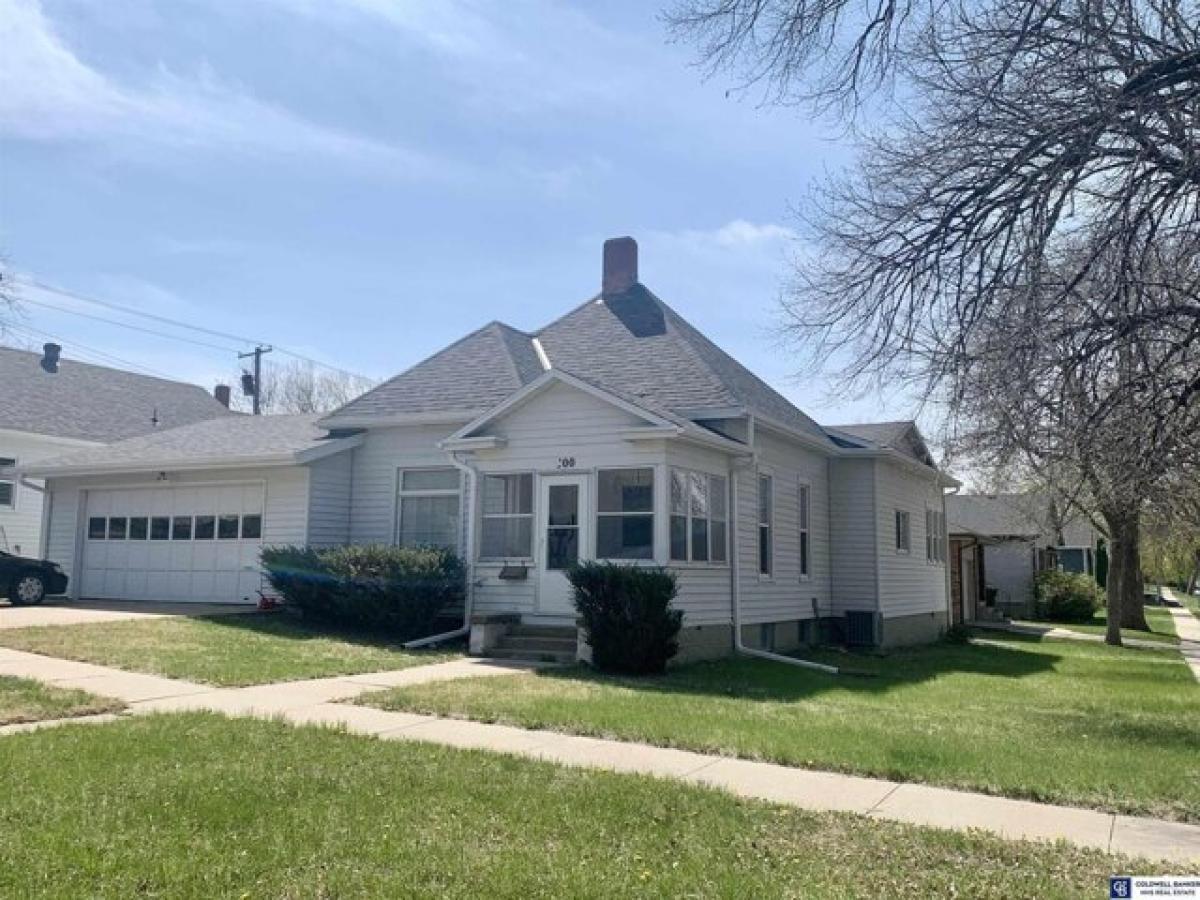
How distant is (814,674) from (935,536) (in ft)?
42.5

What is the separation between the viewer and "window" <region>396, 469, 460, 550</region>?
59.6 ft

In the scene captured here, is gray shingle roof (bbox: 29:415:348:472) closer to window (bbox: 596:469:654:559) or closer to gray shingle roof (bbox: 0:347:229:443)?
window (bbox: 596:469:654:559)

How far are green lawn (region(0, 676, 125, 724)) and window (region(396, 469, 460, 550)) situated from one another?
8668 millimetres

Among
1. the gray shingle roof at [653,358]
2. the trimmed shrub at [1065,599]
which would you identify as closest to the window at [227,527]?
the gray shingle roof at [653,358]

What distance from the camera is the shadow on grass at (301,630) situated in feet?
50.3

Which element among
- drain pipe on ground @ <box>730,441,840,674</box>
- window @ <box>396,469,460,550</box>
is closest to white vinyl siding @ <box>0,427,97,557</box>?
window @ <box>396,469,460,550</box>

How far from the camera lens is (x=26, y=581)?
19.4 m

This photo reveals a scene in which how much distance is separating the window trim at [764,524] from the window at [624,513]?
313cm

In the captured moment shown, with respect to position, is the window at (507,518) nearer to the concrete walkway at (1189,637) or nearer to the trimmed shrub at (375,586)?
the trimmed shrub at (375,586)

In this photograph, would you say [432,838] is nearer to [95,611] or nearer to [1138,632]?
[95,611]

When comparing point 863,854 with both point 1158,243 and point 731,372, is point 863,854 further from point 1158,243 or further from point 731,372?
point 731,372

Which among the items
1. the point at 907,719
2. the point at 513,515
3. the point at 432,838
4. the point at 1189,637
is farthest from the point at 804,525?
the point at 1189,637

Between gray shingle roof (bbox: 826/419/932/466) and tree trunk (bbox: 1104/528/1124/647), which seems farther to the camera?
tree trunk (bbox: 1104/528/1124/647)

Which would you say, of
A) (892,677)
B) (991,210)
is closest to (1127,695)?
(892,677)
